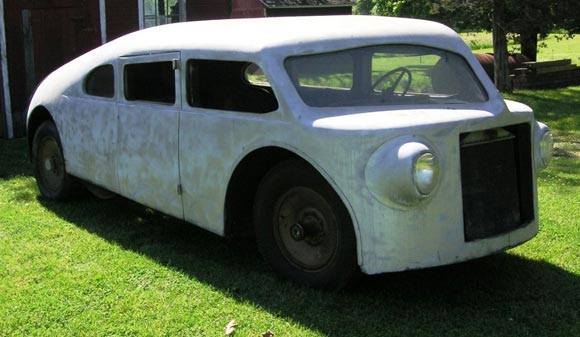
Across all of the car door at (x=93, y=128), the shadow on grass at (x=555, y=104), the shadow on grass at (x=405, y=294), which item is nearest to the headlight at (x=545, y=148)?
the shadow on grass at (x=405, y=294)

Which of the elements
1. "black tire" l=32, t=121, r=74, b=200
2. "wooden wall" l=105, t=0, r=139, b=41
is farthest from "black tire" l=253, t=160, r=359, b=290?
"wooden wall" l=105, t=0, r=139, b=41

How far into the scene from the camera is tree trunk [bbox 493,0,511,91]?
50.1ft

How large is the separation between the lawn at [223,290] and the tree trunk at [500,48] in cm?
993

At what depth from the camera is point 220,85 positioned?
195 inches

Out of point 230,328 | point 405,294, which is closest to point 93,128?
point 230,328

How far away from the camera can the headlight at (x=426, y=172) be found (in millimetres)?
3814

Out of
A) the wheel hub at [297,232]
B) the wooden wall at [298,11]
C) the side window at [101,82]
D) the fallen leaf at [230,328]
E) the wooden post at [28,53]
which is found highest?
the wooden wall at [298,11]

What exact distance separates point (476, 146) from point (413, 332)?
112cm

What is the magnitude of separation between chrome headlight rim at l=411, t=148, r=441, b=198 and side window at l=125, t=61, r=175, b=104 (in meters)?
2.03

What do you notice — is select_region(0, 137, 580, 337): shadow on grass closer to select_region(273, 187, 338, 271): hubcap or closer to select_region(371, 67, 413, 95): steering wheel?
select_region(273, 187, 338, 271): hubcap

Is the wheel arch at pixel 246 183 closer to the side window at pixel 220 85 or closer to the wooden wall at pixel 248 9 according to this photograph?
the side window at pixel 220 85

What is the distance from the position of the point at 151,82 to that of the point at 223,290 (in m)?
1.75

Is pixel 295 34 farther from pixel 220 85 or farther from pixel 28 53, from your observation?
pixel 28 53

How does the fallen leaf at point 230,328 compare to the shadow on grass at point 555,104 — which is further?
the shadow on grass at point 555,104
